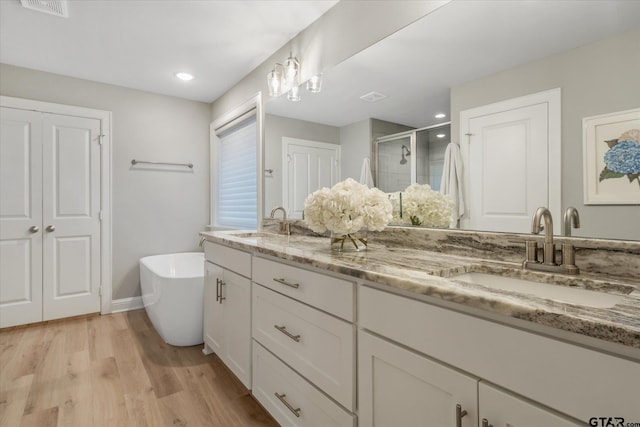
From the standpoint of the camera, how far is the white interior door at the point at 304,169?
2193mm

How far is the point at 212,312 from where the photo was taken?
222 centimetres

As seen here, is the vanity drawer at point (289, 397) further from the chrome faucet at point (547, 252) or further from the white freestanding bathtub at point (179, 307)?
the white freestanding bathtub at point (179, 307)

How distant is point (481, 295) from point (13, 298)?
3.78 m

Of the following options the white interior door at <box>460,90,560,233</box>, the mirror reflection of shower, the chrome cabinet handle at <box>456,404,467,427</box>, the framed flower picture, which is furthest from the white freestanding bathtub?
the framed flower picture

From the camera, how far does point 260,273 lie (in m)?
1.61

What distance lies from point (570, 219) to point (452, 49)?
2.80 feet

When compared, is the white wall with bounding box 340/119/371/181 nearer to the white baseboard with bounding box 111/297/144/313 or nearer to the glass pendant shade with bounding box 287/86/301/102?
the glass pendant shade with bounding box 287/86/301/102

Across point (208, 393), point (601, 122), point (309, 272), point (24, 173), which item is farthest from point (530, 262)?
point (24, 173)

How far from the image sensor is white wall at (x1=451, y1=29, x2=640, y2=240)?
965mm

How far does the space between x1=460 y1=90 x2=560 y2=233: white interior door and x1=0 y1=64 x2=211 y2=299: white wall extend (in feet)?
10.5

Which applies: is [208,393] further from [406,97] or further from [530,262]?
[406,97]

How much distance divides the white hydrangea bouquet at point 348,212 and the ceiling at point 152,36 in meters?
1.30

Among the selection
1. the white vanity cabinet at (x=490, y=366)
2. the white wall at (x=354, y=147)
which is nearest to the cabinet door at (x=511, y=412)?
the white vanity cabinet at (x=490, y=366)

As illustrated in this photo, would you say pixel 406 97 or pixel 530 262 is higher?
pixel 406 97
